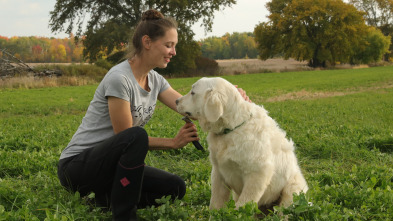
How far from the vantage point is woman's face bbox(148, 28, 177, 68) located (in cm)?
362

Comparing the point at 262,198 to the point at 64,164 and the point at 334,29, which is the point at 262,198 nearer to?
the point at 64,164

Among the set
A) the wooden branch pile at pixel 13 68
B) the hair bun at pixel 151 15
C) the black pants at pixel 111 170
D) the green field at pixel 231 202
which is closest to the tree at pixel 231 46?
the wooden branch pile at pixel 13 68

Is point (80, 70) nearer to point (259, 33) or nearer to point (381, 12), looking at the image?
point (259, 33)

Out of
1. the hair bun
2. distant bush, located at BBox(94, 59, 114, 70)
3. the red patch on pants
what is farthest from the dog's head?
distant bush, located at BBox(94, 59, 114, 70)

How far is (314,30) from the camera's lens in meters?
52.2

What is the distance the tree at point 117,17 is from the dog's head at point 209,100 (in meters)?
33.1

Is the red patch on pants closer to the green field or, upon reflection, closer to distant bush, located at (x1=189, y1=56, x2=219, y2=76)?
the green field

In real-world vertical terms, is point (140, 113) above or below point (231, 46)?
below

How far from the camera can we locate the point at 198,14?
38906 mm

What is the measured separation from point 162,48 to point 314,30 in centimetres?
5262

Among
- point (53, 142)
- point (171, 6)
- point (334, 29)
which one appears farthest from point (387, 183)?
point (334, 29)

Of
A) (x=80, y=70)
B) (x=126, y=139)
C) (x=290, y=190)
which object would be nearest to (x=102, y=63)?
(x=80, y=70)

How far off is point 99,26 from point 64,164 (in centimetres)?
3677

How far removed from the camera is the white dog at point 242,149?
326 cm
